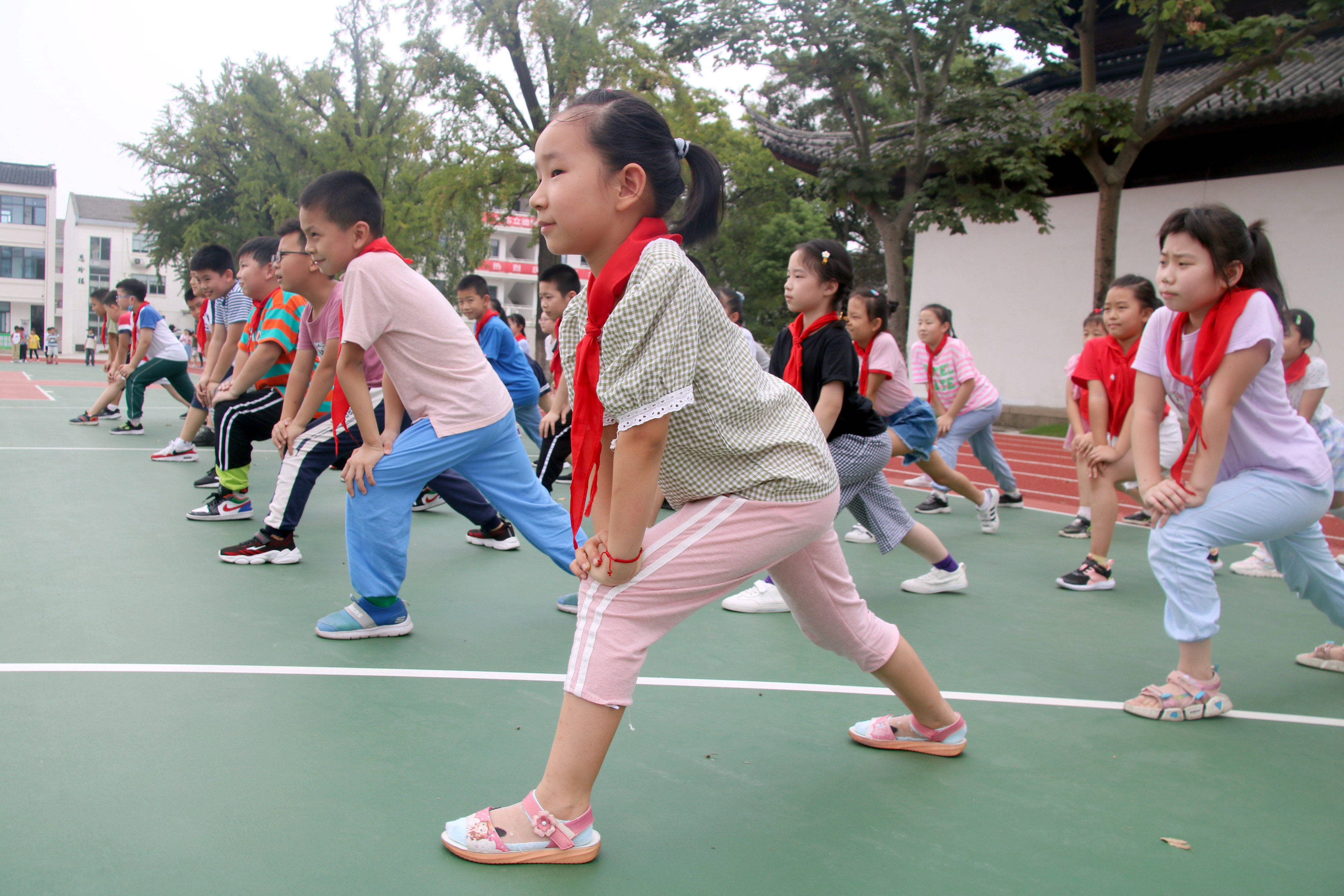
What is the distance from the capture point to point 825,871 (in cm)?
199

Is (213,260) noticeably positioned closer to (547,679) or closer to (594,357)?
(547,679)

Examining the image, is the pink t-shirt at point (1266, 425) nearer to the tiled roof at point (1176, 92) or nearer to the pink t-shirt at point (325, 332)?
the pink t-shirt at point (325, 332)

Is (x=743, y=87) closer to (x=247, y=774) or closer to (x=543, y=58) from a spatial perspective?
(x=543, y=58)

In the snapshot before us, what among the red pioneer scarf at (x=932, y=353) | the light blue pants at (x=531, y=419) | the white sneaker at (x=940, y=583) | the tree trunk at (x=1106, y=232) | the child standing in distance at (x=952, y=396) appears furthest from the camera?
the tree trunk at (x=1106, y=232)

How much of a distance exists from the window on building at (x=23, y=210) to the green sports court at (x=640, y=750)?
5756cm

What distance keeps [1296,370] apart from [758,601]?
258cm

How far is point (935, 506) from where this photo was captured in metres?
7.30

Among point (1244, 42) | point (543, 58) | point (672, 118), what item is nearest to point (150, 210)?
point (543, 58)

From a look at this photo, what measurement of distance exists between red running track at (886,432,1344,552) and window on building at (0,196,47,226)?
54335 mm

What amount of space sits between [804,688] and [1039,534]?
3.87 m

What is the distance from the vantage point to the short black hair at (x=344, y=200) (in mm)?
3453

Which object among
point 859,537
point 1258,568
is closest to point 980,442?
point 859,537

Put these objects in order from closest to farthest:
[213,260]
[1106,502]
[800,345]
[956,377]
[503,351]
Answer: [800,345], [1106,502], [503,351], [956,377], [213,260]

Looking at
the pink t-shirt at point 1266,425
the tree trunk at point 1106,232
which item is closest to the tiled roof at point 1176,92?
the tree trunk at point 1106,232
